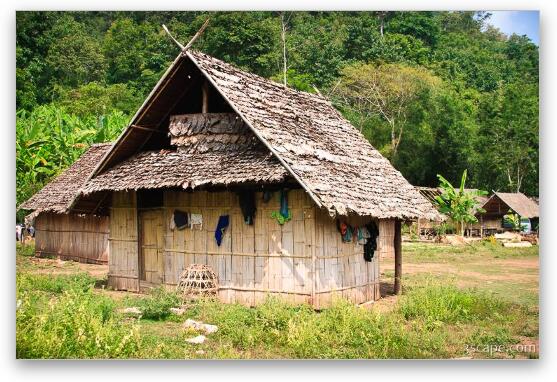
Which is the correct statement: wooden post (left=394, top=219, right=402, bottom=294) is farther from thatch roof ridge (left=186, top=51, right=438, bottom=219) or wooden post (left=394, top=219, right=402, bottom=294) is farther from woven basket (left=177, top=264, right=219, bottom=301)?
woven basket (left=177, top=264, right=219, bottom=301)

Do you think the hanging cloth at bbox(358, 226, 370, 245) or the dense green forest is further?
the hanging cloth at bbox(358, 226, 370, 245)

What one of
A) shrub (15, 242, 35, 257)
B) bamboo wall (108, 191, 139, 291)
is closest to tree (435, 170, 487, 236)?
bamboo wall (108, 191, 139, 291)

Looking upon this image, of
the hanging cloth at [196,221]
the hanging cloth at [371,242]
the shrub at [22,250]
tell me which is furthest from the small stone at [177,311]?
the hanging cloth at [371,242]

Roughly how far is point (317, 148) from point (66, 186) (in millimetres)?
7871

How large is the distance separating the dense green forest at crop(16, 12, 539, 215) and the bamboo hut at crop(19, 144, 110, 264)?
55.9 inches

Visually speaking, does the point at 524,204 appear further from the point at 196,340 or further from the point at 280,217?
the point at 196,340

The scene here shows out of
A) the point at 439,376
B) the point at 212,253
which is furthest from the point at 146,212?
the point at 439,376

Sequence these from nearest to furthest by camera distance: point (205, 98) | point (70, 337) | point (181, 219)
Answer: point (70, 337), point (205, 98), point (181, 219)

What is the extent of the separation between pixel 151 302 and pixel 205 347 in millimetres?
1615

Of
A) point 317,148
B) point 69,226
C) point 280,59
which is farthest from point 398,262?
point 69,226

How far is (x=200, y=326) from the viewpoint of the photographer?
299 inches

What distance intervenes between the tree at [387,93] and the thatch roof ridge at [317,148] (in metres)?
1.48

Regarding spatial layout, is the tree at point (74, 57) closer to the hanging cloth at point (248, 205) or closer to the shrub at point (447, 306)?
the hanging cloth at point (248, 205)

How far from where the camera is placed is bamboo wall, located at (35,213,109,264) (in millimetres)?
14547
